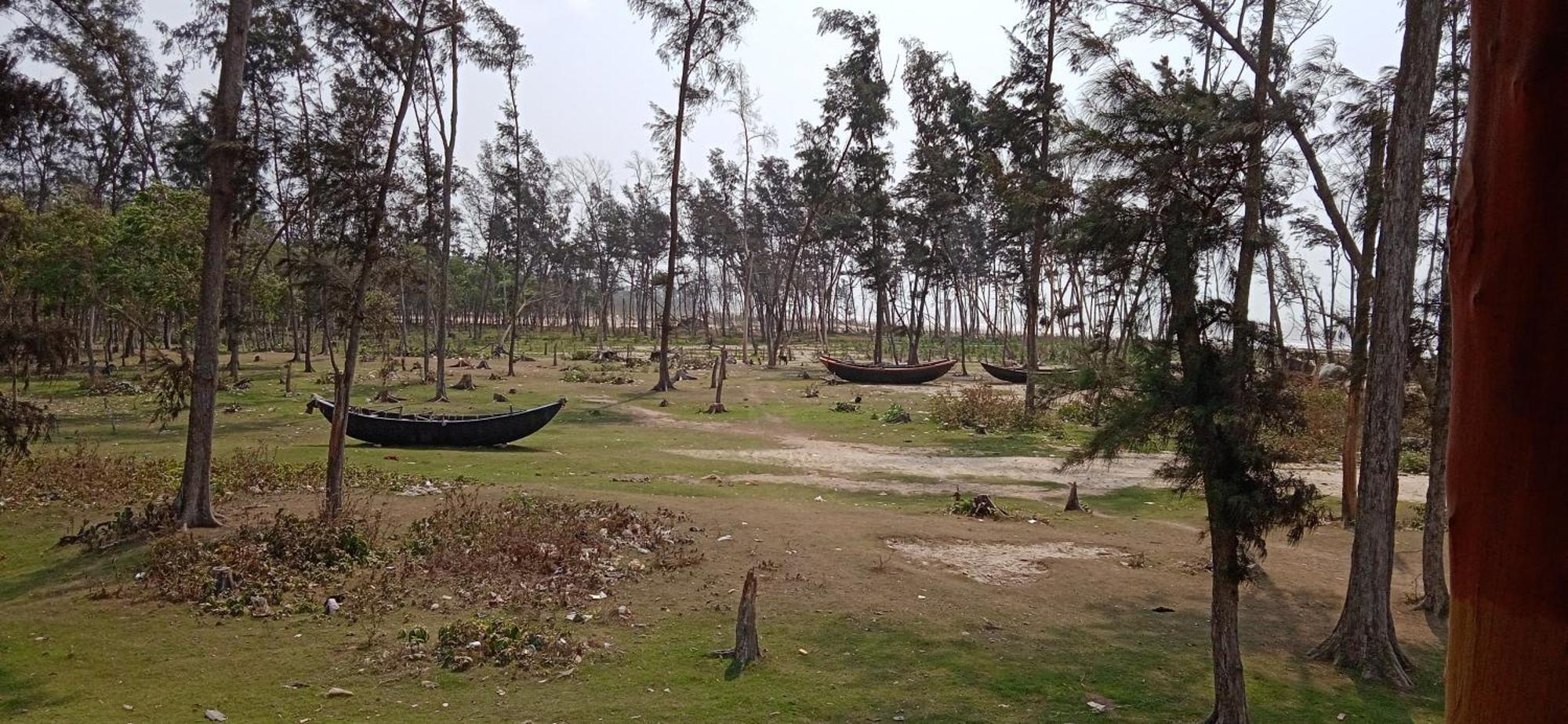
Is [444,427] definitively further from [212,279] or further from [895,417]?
[895,417]

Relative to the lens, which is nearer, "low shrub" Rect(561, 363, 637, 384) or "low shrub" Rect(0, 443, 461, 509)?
"low shrub" Rect(0, 443, 461, 509)

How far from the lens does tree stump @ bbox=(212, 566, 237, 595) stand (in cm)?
832

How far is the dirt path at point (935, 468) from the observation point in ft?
53.7

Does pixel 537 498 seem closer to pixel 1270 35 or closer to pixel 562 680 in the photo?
pixel 562 680

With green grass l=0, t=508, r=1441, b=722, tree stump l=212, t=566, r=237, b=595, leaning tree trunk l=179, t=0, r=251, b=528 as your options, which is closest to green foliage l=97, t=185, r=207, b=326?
leaning tree trunk l=179, t=0, r=251, b=528

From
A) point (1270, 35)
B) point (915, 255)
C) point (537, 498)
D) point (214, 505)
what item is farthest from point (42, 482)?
point (915, 255)

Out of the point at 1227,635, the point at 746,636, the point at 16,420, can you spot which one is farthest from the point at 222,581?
the point at 1227,635

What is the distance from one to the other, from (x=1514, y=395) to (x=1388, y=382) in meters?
7.82

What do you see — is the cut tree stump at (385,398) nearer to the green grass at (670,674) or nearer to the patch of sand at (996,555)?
the green grass at (670,674)

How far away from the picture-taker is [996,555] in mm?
11258

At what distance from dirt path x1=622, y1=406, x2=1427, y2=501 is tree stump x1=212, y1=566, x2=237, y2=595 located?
9.05 m

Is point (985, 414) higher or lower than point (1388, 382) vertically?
lower

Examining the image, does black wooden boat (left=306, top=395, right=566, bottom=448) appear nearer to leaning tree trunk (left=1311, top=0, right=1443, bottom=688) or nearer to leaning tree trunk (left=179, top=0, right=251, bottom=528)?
leaning tree trunk (left=179, top=0, right=251, bottom=528)

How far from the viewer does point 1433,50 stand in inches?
299
